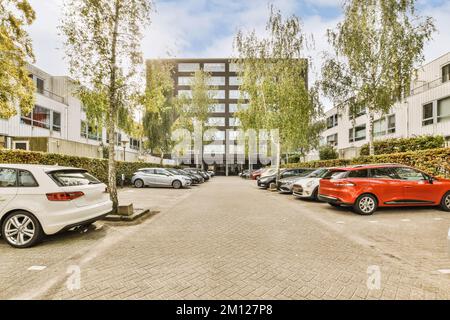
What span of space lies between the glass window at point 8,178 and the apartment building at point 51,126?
11.7 m

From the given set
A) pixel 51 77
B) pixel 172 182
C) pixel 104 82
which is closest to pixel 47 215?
pixel 104 82

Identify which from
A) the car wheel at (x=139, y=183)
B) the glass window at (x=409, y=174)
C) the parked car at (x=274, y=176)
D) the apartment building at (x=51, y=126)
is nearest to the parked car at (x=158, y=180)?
the car wheel at (x=139, y=183)

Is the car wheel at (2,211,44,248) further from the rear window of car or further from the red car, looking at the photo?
the red car

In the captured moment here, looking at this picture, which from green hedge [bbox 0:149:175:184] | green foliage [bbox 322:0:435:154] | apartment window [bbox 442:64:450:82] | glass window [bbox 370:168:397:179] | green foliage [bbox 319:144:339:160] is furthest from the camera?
green foliage [bbox 319:144:339:160]

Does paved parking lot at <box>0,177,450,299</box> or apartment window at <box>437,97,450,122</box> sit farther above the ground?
apartment window at <box>437,97,450,122</box>

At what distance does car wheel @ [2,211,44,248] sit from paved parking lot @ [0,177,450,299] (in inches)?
6.4

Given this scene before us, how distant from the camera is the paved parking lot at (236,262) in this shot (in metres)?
3.25

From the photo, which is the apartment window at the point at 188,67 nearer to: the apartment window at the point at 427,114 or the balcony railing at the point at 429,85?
the balcony railing at the point at 429,85

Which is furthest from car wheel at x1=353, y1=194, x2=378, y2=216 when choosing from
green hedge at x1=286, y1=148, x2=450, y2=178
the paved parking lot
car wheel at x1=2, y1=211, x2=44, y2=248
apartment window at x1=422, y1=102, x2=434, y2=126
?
apartment window at x1=422, y1=102, x2=434, y2=126

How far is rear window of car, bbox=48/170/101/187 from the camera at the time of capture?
16.8 ft

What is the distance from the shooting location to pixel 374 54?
15.8 m

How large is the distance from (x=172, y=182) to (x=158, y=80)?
11749mm

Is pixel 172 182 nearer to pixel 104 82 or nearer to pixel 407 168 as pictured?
pixel 104 82

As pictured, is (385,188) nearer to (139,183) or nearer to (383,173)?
(383,173)
